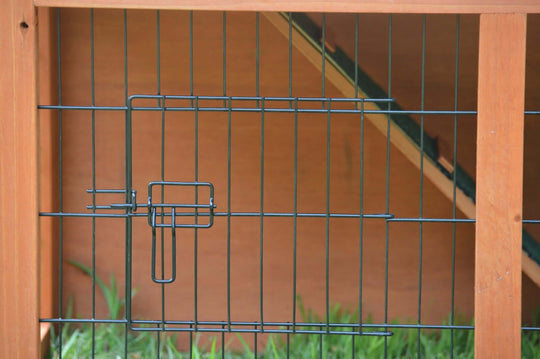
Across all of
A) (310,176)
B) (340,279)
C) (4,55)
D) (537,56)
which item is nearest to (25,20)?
(4,55)

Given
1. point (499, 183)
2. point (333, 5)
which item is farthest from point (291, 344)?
point (333, 5)

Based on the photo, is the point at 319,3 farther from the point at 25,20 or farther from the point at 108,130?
→ the point at 108,130

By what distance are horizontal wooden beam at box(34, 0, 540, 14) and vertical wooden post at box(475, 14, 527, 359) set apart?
0.07 metres

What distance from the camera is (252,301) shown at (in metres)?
4.92

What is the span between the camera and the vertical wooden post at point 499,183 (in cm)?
328

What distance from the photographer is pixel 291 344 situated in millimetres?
4441

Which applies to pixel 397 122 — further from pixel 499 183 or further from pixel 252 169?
pixel 252 169

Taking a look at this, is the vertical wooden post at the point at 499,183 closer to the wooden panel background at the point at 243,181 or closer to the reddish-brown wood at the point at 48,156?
the wooden panel background at the point at 243,181

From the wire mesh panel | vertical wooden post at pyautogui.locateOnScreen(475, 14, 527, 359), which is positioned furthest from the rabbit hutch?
vertical wooden post at pyautogui.locateOnScreen(475, 14, 527, 359)

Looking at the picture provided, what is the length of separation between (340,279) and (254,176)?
3.02 ft

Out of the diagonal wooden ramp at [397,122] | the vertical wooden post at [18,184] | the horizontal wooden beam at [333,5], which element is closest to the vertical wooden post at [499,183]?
the horizontal wooden beam at [333,5]

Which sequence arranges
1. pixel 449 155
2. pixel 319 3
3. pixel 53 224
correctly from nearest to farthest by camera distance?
1. pixel 319 3
2. pixel 449 155
3. pixel 53 224

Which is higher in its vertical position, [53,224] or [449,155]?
[449,155]

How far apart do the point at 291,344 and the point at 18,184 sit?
1985 mm
